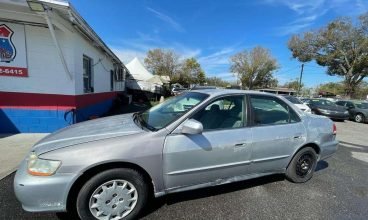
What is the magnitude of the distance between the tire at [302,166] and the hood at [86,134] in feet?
8.71

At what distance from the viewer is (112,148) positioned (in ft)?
8.07

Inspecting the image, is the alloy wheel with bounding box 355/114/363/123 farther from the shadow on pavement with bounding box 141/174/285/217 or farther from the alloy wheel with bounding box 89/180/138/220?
the alloy wheel with bounding box 89/180/138/220

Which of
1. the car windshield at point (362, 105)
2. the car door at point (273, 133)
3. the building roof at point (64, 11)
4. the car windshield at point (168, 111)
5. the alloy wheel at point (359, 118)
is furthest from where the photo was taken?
the car windshield at point (362, 105)

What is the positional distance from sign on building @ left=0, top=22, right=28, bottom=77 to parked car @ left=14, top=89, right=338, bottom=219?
4.59 m

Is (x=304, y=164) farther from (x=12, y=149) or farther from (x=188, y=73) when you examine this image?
(x=188, y=73)

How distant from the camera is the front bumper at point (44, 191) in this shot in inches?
89.5

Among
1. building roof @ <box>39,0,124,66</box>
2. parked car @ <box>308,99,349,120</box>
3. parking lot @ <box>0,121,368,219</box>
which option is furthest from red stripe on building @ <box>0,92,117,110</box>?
parked car @ <box>308,99,349,120</box>

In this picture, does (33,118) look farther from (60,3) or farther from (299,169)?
(299,169)

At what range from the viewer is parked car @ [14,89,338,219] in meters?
2.34

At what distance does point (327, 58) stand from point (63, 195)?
119 feet

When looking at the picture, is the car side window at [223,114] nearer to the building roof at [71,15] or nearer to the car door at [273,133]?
the car door at [273,133]

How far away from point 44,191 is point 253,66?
190 feet

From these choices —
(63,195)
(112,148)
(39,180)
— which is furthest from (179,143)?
(39,180)

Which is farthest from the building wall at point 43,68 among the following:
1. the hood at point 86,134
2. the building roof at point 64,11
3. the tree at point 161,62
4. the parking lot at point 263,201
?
the tree at point 161,62
